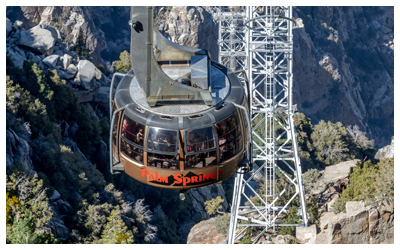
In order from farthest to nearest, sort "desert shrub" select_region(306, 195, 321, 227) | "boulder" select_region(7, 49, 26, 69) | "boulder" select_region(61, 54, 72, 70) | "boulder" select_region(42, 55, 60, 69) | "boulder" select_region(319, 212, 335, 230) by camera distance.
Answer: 1. "boulder" select_region(61, 54, 72, 70)
2. "boulder" select_region(42, 55, 60, 69)
3. "boulder" select_region(7, 49, 26, 69)
4. "desert shrub" select_region(306, 195, 321, 227)
5. "boulder" select_region(319, 212, 335, 230)

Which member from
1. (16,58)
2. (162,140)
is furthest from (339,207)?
(16,58)

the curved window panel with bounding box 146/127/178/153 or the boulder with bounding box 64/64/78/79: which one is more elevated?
the curved window panel with bounding box 146/127/178/153

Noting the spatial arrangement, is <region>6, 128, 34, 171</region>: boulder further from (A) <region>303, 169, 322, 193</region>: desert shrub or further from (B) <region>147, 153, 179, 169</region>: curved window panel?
(A) <region>303, 169, 322, 193</region>: desert shrub

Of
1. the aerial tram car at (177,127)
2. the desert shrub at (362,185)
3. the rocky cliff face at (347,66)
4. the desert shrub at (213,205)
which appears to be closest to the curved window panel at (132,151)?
the aerial tram car at (177,127)

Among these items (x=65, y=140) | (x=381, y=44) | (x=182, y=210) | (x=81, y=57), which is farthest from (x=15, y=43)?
(x=381, y=44)

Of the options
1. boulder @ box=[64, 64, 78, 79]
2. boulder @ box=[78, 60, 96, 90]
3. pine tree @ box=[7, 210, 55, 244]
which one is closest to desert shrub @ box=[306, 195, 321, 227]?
pine tree @ box=[7, 210, 55, 244]

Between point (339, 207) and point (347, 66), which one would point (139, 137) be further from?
point (347, 66)

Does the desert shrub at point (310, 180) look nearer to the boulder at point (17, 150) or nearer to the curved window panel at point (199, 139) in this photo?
the boulder at point (17, 150)
